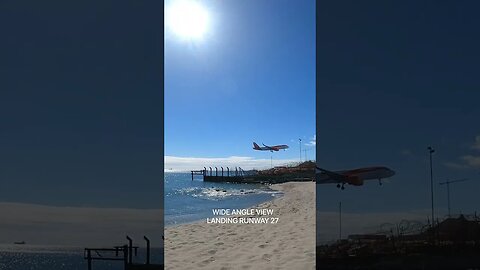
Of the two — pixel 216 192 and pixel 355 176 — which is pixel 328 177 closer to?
pixel 355 176

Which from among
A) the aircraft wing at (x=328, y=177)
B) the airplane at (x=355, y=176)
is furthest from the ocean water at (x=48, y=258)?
the airplane at (x=355, y=176)

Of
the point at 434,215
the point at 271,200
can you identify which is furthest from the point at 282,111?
the point at 434,215

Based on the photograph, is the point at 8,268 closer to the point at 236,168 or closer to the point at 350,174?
the point at 236,168

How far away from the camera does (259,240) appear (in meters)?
4.45

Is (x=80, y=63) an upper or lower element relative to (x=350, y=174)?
upper

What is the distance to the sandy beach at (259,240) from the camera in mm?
4422

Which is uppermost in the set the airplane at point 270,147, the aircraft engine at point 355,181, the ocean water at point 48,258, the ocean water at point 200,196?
the airplane at point 270,147

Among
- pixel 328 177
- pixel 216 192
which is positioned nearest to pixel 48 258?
pixel 216 192

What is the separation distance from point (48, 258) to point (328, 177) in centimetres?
254

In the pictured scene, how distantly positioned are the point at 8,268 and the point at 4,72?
174 centimetres

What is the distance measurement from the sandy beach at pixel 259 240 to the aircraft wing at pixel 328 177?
11 cm

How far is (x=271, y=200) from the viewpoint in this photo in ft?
14.9

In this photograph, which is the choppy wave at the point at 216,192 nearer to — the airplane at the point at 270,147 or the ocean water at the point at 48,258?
the airplane at the point at 270,147

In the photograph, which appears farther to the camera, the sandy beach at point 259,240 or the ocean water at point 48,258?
the sandy beach at point 259,240
